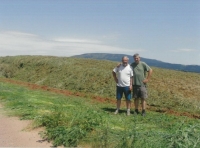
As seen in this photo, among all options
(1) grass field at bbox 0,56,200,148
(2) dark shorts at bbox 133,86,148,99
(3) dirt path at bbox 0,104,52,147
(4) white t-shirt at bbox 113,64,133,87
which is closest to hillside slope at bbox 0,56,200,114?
(1) grass field at bbox 0,56,200,148

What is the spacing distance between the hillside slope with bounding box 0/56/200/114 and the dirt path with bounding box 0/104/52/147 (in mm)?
11420

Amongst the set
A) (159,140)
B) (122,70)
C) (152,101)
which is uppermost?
(122,70)

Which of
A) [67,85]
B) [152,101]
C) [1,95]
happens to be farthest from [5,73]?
[1,95]

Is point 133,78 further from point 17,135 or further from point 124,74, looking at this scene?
point 17,135

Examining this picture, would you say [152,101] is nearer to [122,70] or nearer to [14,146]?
[122,70]

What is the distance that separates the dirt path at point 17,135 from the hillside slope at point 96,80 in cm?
1142

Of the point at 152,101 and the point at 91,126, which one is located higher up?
the point at 91,126

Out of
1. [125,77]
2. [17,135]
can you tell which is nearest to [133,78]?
[125,77]

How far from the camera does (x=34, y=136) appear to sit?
6.73 metres

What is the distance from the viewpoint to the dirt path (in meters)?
6.23

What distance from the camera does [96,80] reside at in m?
28.2

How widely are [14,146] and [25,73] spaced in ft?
108

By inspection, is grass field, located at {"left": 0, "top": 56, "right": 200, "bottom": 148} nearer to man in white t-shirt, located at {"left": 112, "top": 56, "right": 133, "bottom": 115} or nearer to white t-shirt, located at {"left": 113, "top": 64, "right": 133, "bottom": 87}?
man in white t-shirt, located at {"left": 112, "top": 56, "right": 133, "bottom": 115}

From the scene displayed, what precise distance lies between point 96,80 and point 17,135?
21423 millimetres
